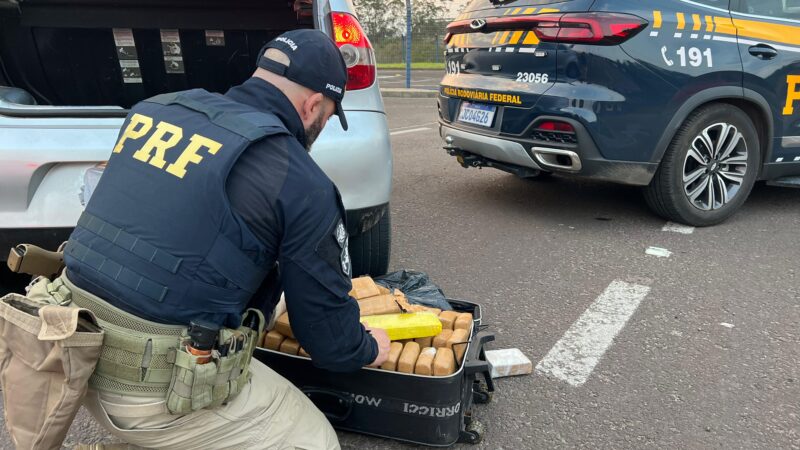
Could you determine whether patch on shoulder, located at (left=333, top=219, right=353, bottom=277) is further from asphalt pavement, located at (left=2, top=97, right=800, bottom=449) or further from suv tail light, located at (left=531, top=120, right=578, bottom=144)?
suv tail light, located at (left=531, top=120, right=578, bottom=144)

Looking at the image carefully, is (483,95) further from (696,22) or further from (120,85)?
(120,85)

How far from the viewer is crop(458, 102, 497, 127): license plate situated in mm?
3938

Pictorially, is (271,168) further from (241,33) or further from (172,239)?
(241,33)

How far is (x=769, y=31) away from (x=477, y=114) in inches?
72.6

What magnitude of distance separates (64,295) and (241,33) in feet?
→ 7.20

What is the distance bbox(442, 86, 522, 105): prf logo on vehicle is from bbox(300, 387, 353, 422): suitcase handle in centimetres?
234

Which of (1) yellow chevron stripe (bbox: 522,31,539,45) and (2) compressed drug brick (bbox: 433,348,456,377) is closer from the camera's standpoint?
(2) compressed drug brick (bbox: 433,348,456,377)

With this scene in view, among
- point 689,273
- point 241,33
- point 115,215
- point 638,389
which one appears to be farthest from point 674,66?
point 115,215

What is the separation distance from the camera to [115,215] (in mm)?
1424

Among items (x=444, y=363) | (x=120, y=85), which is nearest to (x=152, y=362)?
(x=444, y=363)

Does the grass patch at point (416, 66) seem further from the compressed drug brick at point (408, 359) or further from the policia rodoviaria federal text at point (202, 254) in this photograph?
the policia rodoviaria federal text at point (202, 254)

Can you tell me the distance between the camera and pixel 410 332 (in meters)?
2.04

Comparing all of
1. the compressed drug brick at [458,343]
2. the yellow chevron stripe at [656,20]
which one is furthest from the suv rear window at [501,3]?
the compressed drug brick at [458,343]

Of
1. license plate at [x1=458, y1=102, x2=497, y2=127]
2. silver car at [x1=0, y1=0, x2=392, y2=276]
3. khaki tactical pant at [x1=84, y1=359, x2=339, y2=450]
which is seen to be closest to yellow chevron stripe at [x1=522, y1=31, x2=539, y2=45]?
license plate at [x1=458, y1=102, x2=497, y2=127]
